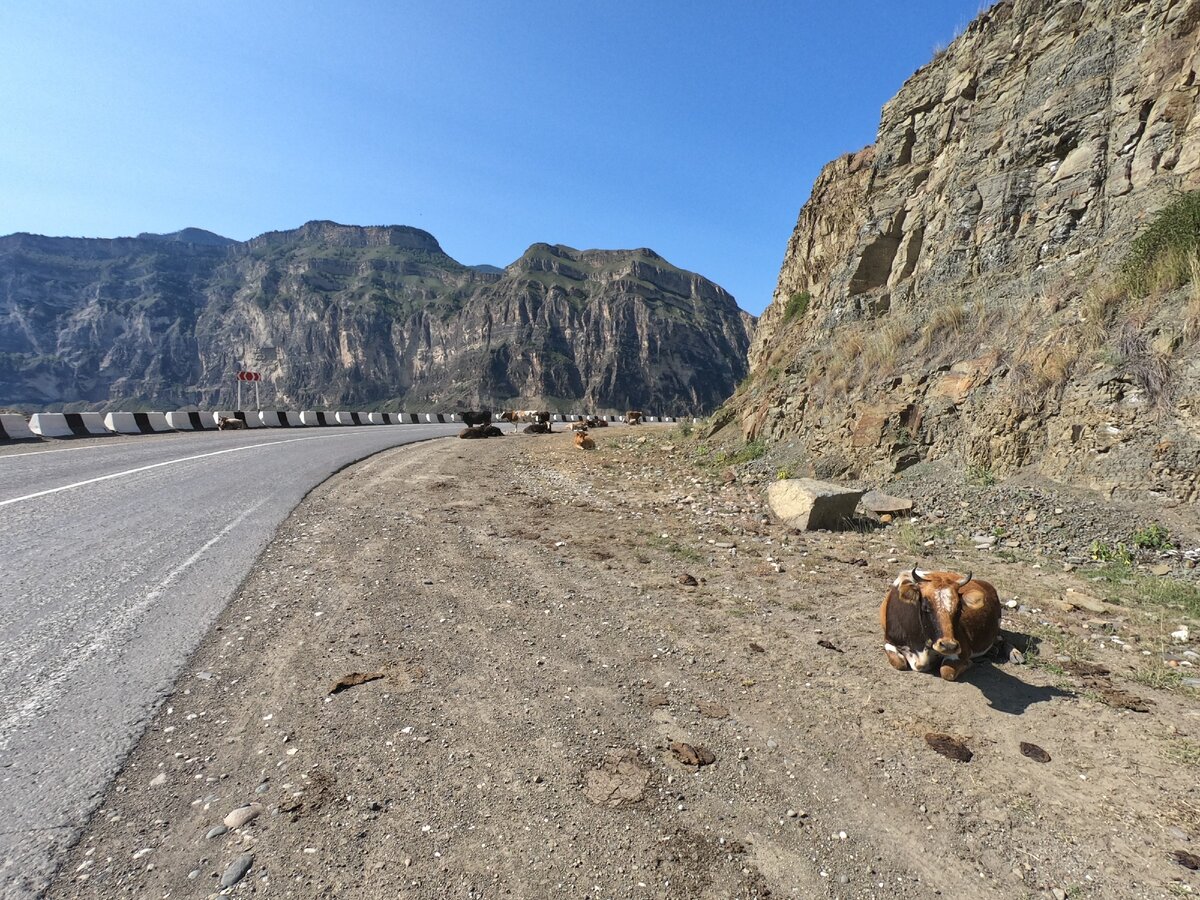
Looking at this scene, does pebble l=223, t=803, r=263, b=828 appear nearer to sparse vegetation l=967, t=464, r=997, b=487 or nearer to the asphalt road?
the asphalt road

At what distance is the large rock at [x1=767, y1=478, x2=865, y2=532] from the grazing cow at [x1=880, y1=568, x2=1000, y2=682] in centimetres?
352

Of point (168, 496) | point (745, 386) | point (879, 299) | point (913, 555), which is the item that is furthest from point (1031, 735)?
point (745, 386)

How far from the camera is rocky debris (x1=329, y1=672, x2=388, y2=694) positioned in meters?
3.53

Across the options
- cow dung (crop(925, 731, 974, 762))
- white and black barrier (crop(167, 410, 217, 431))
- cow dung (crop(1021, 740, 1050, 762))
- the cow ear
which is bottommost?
cow dung (crop(925, 731, 974, 762))

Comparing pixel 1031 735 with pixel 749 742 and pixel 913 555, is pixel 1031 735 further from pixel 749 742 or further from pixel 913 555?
pixel 913 555

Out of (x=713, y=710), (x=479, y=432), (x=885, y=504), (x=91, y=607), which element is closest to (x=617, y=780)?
(x=713, y=710)

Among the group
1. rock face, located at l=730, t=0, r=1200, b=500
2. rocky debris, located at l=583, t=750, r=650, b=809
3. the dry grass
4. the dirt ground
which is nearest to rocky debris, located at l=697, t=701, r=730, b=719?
the dirt ground

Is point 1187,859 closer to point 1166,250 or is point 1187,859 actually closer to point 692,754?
point 692,754

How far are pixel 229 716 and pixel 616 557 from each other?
4.17 meters

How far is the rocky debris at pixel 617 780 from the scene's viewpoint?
104 inches

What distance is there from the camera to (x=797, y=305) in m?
18.6

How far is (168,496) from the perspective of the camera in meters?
8.46

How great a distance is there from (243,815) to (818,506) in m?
6.95

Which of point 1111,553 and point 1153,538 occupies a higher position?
point 1153,538
